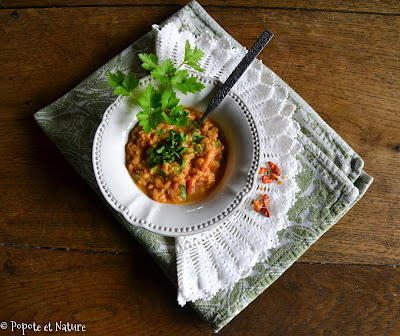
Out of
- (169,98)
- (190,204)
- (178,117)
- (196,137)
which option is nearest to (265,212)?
(190,204)

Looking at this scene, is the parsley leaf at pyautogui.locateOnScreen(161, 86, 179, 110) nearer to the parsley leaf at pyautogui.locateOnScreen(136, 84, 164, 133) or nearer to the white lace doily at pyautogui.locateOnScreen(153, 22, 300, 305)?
the parsley leaf at pyautogui.locateOnScreen(136, 84, 164, 133)

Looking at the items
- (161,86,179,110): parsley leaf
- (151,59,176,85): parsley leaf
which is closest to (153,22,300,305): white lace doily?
(151,59,176,85): parsley leaf

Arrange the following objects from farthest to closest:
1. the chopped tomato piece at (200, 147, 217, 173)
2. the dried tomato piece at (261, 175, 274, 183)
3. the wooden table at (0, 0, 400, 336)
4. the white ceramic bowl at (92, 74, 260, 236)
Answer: the wooden table at (0, 0, 400, 336)
the dried tomato piece at (261, 175, 274, 183)
the chopped tomato piece at (200, 147, 217, 173)
the white ceramic bowl at (92, 74, 260, 236)

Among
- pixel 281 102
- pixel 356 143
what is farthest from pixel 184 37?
pixel 356 143

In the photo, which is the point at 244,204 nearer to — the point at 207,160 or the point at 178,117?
the point at 207,160

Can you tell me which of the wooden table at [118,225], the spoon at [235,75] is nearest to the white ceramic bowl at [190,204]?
the spoon at [235,75]

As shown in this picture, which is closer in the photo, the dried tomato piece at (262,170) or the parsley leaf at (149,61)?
the parsley leaf at (149,61)

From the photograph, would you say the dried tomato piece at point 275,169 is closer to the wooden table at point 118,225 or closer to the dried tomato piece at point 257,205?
the dried tomato piece at point 257,205

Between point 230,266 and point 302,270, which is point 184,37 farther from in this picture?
point 302,270
